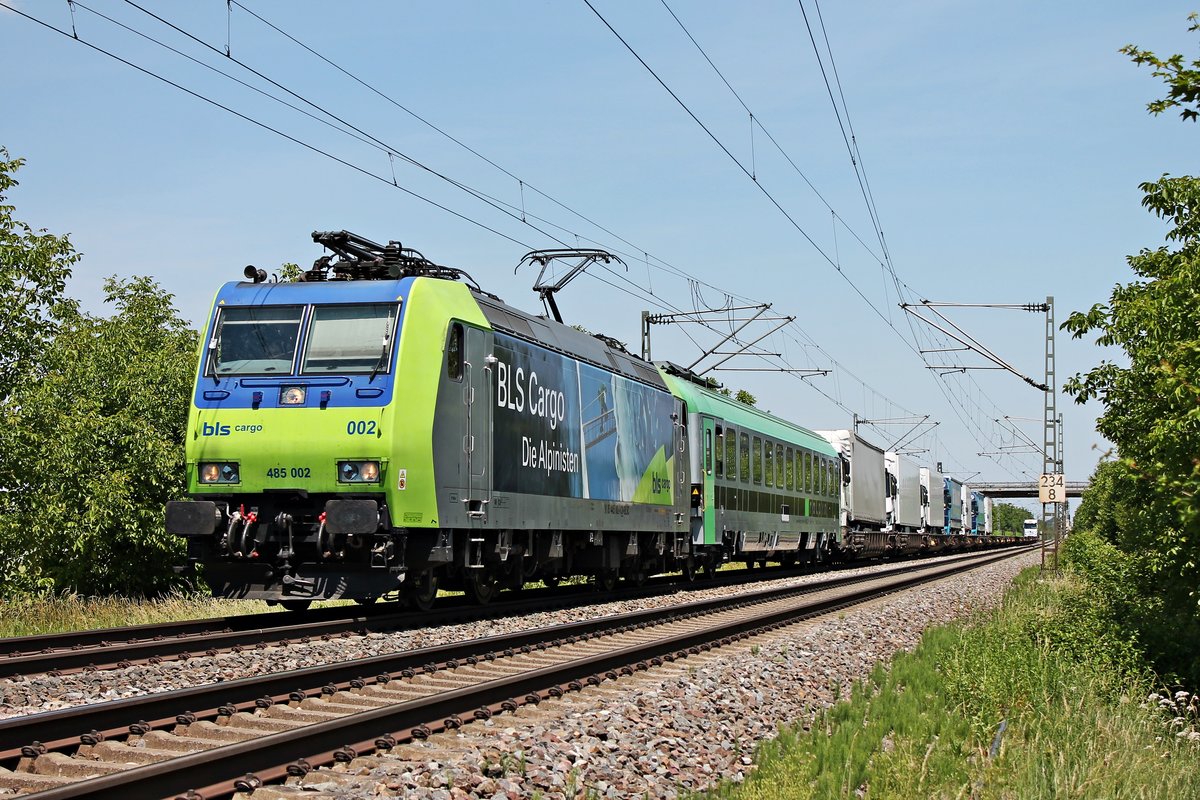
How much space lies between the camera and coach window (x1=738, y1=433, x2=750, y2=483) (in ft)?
83.4

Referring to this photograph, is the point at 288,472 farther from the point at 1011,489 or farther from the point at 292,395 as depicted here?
the point at 1011,489

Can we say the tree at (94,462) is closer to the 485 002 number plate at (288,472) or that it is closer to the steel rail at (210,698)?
the 485 002 number plate at (288,472)

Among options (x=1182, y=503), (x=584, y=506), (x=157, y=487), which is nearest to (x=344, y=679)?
(x=1182, y=503)

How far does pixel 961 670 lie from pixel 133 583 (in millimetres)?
13720

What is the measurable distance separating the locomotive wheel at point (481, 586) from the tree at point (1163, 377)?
764 centimetres

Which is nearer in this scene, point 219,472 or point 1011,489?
point 219,472

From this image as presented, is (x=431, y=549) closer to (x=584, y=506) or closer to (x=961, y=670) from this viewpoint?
(x=584, y=506)

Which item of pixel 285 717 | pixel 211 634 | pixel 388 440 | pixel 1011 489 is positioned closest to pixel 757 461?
pixel 388 440

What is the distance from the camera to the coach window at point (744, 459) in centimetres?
2542

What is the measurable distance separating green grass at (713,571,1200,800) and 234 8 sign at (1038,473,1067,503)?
19.3m

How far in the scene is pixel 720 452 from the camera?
24188mm

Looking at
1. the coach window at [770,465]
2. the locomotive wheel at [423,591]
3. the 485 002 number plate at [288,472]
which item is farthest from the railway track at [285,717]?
the coach window at [770,465]

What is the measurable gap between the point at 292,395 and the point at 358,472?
3.85 feet

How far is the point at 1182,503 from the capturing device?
363 inches
